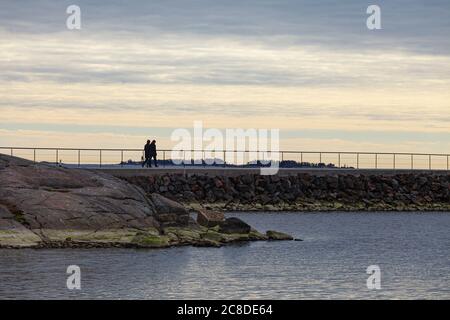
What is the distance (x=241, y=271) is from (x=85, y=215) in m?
10.0

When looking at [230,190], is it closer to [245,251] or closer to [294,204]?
[294,204]

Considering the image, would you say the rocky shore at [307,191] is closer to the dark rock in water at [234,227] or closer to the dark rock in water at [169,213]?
the dark rock in water at [234,227]

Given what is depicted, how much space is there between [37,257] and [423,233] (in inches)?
1387

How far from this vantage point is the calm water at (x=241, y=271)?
134 feet

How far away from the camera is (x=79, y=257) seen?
4869 cm

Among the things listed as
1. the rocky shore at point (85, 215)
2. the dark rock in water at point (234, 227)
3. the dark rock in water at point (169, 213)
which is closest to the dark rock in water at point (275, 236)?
the dark rock in water at point (234, 227)

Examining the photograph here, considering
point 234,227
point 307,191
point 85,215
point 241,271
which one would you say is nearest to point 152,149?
point 307,191

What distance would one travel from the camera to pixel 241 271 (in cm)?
4725

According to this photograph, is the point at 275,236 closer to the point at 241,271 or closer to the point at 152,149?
the point at 241,271

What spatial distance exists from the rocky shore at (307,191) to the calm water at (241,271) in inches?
1018

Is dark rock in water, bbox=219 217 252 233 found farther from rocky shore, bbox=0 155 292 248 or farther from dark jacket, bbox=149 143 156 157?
dark jacket, bbox=149 143 156 157

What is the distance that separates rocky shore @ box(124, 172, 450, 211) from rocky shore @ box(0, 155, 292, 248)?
94.7ft
